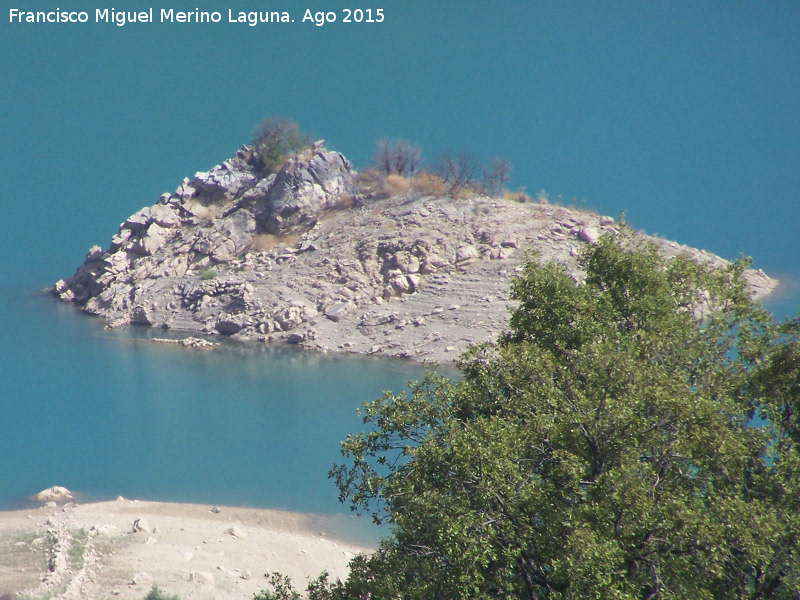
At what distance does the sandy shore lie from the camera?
13891mm

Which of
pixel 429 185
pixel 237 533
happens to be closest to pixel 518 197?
pixel 429 185

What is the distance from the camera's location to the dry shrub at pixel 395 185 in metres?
40.8

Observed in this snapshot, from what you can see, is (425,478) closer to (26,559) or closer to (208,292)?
(26,559)

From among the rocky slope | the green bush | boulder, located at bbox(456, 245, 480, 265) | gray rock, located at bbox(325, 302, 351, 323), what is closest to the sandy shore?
the green bush

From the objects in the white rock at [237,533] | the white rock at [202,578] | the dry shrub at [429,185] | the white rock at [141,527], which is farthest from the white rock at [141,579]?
the dry shrub at [429,185]

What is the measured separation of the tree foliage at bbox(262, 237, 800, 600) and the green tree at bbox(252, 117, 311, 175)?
35.2m

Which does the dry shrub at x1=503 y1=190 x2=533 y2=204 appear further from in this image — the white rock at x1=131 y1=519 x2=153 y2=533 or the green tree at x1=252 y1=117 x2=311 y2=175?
the white rock at x1=131 y1=519 x2=153 y2=533

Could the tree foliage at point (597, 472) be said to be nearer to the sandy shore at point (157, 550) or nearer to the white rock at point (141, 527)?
the sandy shore at point (157, 550)

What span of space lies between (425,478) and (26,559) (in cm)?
1065

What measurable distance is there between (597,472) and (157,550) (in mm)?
11065

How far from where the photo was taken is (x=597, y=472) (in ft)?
23.9

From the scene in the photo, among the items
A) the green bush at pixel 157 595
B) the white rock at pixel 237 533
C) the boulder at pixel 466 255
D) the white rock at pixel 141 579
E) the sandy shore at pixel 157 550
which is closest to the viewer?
the green bush at pixel 157 595

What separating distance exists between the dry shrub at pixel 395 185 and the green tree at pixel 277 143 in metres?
5.19

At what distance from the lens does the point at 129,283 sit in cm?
3919
